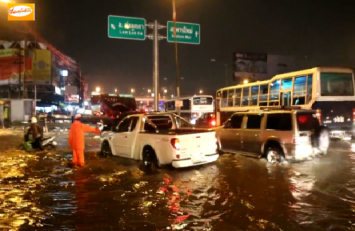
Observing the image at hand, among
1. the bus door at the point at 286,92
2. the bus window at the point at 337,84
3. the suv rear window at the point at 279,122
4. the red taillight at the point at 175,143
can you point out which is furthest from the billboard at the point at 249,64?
the red taillight at the point at 175,143

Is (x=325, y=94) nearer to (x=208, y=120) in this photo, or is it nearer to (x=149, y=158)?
(x=149, y=158)

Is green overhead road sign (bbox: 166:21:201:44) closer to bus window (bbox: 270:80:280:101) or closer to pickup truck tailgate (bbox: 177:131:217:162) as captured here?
bus window (bbox: 270:80:280:101)

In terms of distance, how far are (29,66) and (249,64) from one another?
35.7 metres

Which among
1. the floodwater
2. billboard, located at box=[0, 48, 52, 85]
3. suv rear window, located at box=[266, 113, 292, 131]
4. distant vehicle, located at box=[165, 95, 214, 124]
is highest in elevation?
billboard, located at box=[0, 48, 52, 85]

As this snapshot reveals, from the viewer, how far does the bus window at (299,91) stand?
638 inches

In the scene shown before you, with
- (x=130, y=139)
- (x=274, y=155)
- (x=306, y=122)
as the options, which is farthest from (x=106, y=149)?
(x=306, y=122)

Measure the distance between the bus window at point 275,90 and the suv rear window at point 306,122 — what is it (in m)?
7.32

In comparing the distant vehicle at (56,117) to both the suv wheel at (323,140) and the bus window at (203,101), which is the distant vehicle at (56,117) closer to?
the bus window at (203,101)

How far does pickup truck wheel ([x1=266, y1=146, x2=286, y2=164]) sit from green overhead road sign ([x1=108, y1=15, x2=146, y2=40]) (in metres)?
12.5

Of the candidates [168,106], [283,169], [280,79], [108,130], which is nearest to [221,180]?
[283,169]

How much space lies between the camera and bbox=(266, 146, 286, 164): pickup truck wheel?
1081 centimetres

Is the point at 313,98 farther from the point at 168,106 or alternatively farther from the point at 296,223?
the point at 168,106

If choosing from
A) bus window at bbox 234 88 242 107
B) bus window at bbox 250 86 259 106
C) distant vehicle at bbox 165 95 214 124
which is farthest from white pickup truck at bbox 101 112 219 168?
distant vehicle at bbox 165 95 214 124

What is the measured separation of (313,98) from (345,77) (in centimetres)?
225
